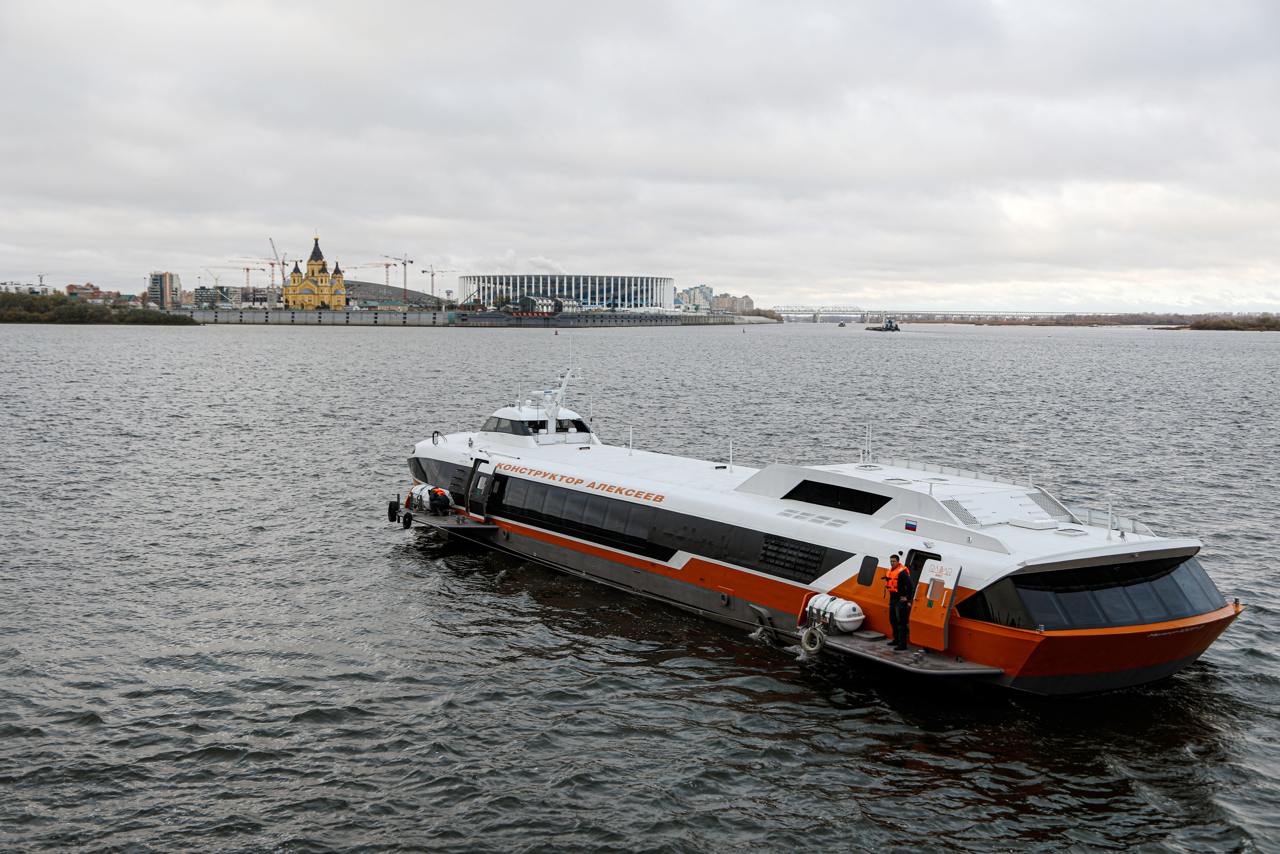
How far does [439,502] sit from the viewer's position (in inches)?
1276

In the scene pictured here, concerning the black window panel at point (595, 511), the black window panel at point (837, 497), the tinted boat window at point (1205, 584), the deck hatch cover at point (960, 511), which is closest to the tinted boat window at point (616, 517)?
the black window panel at point (595, 511)

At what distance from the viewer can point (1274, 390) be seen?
97875 mm

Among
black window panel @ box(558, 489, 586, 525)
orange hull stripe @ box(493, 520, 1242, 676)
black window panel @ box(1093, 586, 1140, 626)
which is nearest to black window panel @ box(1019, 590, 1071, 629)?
orange hull stripe @ box(493, 520, 1242, 676)

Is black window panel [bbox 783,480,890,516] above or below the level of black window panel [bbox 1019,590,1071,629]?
above

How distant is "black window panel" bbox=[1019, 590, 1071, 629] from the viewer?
59.3ft

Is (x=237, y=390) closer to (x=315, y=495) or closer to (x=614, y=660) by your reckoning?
(x=315, y=495)

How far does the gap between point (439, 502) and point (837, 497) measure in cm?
1531

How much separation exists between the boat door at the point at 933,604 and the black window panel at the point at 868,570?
3.71 ft

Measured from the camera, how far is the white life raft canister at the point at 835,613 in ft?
66.6

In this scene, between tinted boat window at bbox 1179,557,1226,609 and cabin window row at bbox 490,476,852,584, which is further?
cabin window row at bbox 490,476,852,584

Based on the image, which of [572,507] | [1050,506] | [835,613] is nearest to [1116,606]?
[1050,506]

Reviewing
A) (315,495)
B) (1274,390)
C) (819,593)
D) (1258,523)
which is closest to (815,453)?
(1258,523)

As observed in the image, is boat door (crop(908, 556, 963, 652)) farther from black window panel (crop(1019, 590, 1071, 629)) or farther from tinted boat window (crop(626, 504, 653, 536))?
tinted boat window (crop(626, 504, 653, 536))

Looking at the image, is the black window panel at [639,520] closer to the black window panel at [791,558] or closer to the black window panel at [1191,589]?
the black window panel at [791,558]
